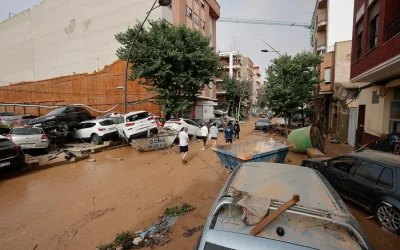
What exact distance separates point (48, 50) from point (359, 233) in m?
41.5

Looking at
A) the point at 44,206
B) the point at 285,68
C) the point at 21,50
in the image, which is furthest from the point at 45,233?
the point at 21,50

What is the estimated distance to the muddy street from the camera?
4273 millimetres

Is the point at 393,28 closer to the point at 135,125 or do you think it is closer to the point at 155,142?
the point at 155,142

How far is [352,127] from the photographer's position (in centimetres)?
1386

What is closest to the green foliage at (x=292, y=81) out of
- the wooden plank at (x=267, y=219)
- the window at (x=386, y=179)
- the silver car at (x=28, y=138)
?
the window at (x=386, y=179)

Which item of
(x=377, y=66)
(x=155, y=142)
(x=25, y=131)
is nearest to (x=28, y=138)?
(x=25, y=131)

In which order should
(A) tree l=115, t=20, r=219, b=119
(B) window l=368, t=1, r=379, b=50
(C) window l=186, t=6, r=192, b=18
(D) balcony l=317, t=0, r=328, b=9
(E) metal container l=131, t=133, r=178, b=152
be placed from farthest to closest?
1. (C) window l=186, t=6, r=192, b=18
2. (D) balcony l=317, t=0, r=328, b=9
3. (A) tree l=115, t=20, r=219, b=119
4. (E) metal container l=131, t=133, r=178, b=152
5. (B) window l=368, t=1, r=379, b=50

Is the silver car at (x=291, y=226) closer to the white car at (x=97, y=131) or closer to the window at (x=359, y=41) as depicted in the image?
the window at (x=359, y=41)

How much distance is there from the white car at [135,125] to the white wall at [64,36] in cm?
1447

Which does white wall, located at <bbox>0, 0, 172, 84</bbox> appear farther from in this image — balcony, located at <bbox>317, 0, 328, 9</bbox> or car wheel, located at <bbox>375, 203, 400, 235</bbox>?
car wheel, located at <bbox>375, 203, 400, 235</bbox>

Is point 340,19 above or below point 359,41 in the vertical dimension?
above

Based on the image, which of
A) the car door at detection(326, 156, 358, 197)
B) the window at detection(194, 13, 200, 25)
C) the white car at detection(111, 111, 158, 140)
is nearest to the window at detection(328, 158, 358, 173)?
the car door at detection(326, 156, 358, 197)

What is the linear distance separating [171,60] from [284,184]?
15197mm

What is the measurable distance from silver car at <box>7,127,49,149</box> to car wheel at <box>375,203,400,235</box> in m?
13.4
